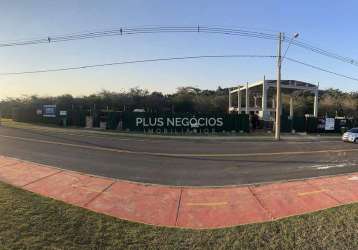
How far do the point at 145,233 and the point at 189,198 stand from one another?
10.5 ft

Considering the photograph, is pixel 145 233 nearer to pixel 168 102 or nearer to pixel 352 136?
pixel 352 136

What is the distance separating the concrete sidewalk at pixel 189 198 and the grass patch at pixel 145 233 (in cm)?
60

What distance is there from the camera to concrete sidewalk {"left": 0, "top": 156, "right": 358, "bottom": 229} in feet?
A: 29.5

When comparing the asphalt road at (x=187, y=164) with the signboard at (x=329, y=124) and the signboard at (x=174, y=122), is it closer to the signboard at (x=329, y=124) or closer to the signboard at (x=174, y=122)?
the signboard at (x=174, y=122)

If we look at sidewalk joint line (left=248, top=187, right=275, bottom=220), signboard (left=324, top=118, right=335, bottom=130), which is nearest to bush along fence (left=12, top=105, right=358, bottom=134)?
signboard (left=324, top=118, right=335, bottom=130)

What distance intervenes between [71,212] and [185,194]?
11.9 feet

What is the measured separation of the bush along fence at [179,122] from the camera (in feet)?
128

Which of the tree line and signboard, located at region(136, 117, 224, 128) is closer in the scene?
signboard, located at region(136, 117, 224, 128)

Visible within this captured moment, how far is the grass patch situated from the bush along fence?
99.0 ft

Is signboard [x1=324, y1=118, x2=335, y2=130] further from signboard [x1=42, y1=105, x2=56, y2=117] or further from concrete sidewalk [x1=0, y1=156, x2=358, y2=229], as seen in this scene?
concrete sidewalk [x1=0, y1=156, x2=358, y2=229]

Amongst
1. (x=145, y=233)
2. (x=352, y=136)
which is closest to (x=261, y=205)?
(x=145, y=233)

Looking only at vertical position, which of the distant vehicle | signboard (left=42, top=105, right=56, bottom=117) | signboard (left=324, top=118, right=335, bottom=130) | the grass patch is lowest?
the grass patch

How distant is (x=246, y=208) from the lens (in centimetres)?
976

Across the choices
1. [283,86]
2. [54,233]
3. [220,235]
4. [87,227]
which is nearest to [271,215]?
[220,235]
